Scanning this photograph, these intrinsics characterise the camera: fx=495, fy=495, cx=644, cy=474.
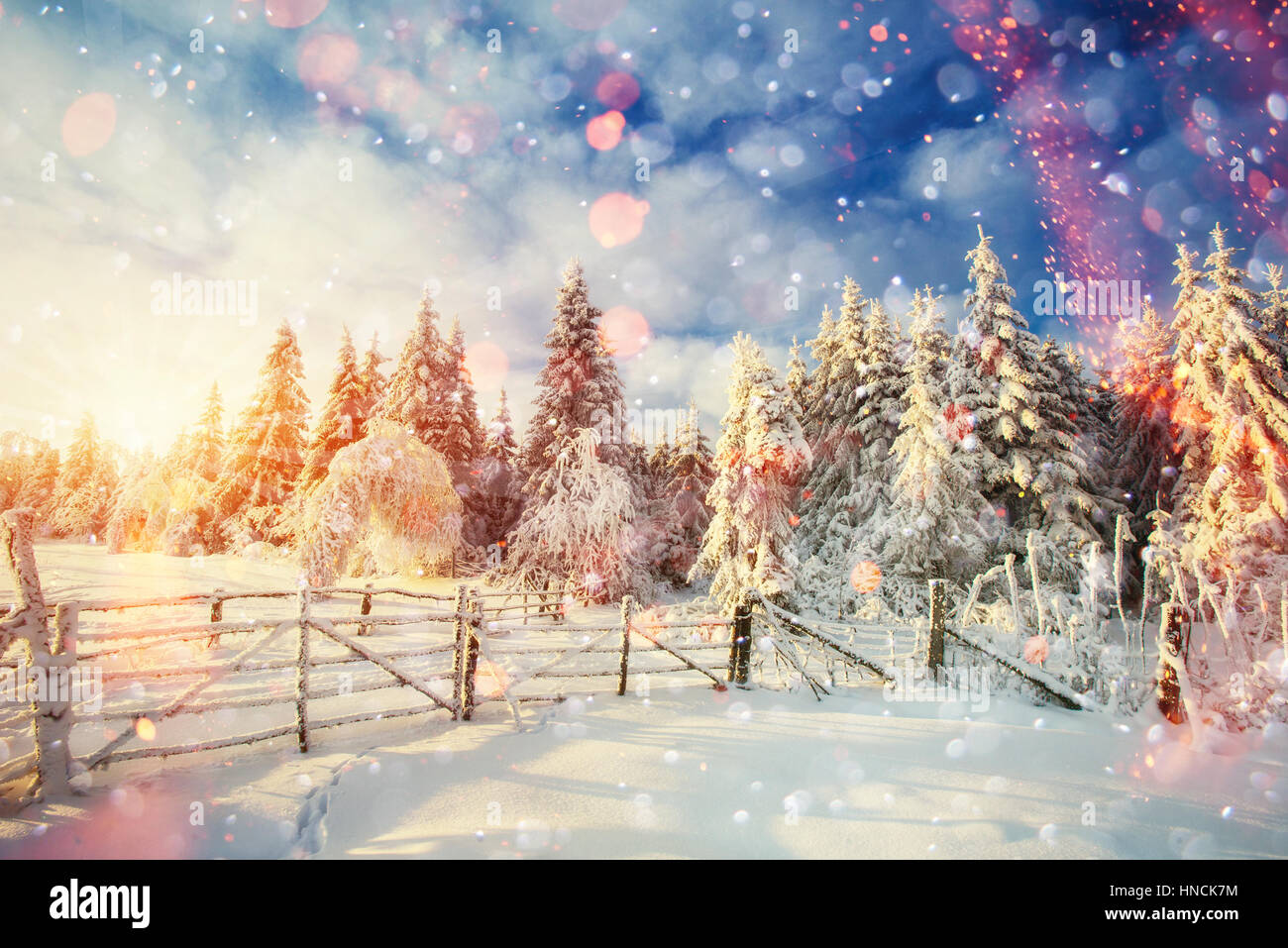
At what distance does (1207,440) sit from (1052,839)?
2000 cm

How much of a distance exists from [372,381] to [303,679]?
80.1ft

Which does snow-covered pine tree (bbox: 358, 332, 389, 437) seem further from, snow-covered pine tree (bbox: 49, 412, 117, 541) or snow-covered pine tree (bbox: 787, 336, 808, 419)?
snow-covered pine tree (bbox: 49, 412, 117, 541)

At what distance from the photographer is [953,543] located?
18047 millimetres

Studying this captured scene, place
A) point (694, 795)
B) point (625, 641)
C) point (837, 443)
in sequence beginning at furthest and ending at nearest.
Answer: point (837, 443) → point (625, 641) → point (694, 795)

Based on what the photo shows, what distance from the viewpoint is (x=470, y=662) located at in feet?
23.5

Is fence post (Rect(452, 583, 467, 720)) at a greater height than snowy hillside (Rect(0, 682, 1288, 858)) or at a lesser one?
greater

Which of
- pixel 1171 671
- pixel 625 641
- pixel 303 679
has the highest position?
pixel 303 679

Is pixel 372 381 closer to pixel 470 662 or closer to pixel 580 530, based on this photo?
pixel 580 530

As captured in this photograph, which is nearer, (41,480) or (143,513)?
(143,513)

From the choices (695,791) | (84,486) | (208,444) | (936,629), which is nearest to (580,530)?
(936,629)

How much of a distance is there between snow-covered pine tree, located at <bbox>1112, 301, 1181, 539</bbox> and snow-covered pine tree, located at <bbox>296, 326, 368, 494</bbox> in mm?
33782

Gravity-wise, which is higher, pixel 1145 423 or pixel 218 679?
pixel 1145 423

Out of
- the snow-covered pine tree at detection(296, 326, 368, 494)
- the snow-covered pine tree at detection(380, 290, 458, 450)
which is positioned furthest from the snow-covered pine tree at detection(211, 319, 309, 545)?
the snow-covered pine tree at detection(380, 290, 458, 450)

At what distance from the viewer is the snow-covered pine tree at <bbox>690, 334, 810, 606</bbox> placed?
1708 cm
